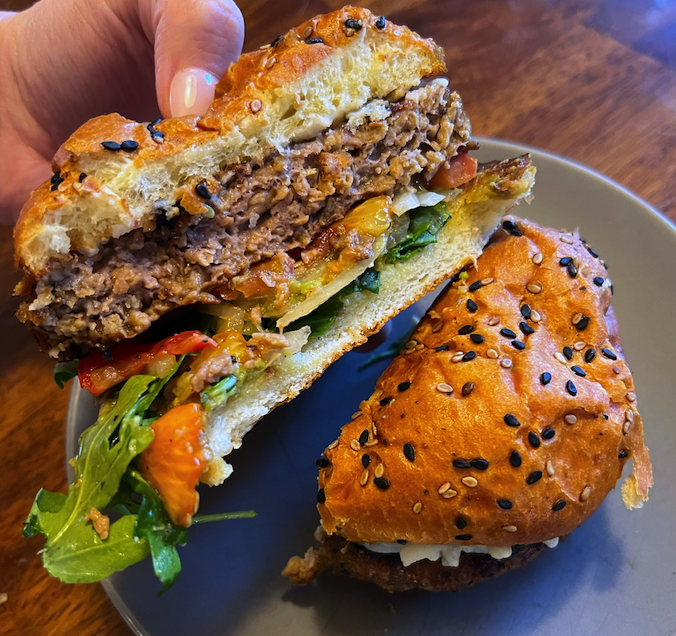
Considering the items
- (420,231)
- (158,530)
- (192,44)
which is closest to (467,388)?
(420,231)

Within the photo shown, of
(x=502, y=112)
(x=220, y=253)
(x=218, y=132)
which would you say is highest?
(x=218, y=132)

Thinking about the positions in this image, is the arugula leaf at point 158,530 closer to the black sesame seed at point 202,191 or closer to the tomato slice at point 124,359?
the tomato slice at point 124,359

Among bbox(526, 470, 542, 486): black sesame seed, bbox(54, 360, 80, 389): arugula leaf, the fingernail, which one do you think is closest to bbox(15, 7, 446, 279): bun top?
the fingernail

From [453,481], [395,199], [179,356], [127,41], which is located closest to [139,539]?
[179,356]

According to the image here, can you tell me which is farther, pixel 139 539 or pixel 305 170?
pixel 305 170

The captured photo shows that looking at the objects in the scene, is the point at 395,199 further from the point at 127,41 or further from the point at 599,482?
the point at 127,41

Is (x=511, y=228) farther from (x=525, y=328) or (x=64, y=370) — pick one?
(x=64, y=370)
